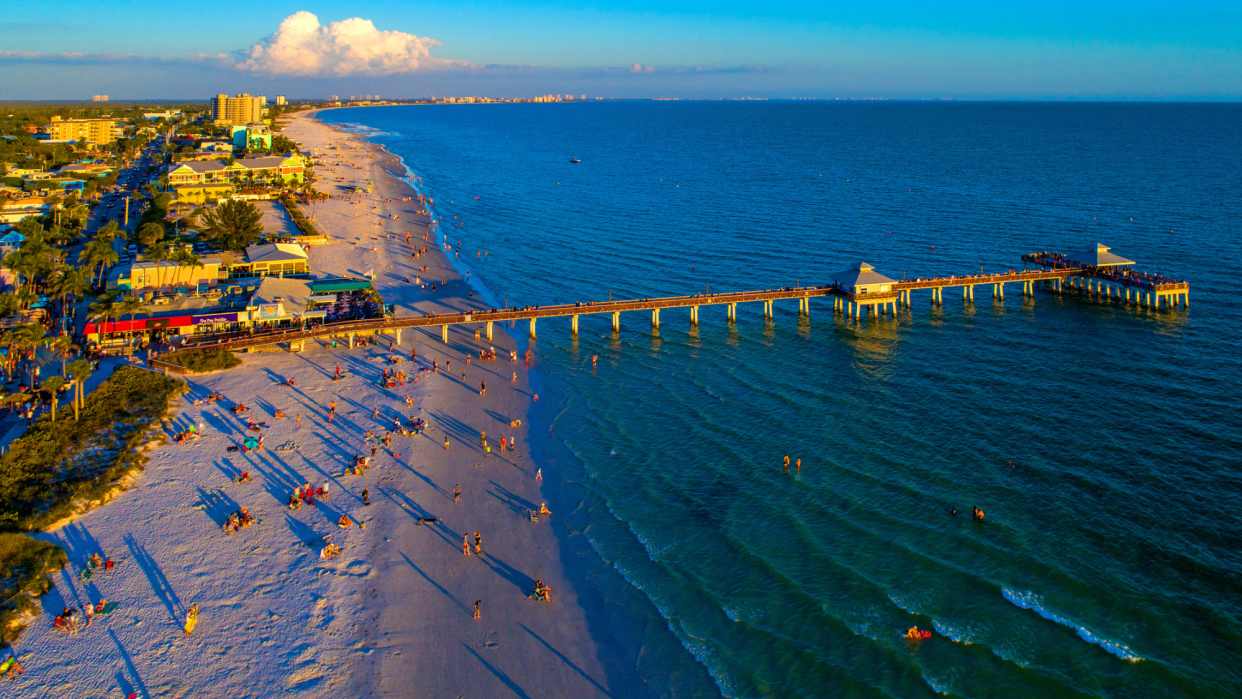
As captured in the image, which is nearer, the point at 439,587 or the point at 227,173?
the point at 439,587

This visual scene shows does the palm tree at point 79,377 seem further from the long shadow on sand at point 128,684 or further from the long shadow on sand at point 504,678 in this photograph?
the long shadow on sand at point 504,678

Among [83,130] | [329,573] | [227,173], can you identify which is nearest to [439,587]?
[329,573]

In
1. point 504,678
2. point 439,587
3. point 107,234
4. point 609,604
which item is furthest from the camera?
point 107,234

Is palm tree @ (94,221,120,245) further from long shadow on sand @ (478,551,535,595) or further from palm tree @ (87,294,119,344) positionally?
long shadow on sand @ (478,551,535,595)

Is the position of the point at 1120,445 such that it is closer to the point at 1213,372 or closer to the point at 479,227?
the point at 1213,372

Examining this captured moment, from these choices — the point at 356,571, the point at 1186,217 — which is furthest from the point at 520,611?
the point at 1186,217

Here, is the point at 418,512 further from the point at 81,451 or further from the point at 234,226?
the point at 234,226
